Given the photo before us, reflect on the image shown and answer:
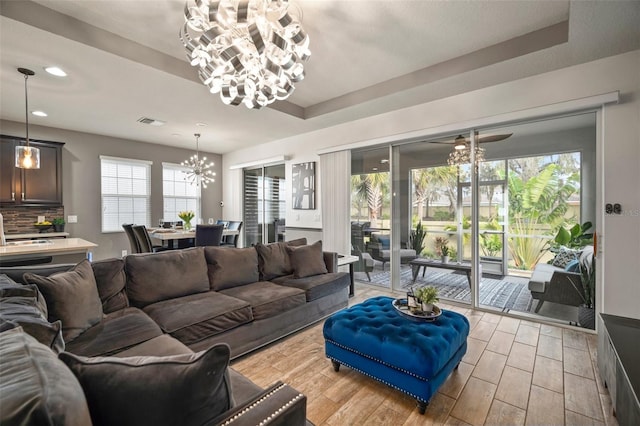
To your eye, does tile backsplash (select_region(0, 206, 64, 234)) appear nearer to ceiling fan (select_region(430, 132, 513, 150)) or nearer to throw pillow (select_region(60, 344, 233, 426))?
throw pillow (select_region(60, 344, 233, 426))

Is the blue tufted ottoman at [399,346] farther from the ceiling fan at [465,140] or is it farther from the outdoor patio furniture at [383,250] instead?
the ceiling fan at [465,140]

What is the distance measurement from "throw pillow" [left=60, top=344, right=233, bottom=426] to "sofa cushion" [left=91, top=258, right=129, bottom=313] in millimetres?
1728

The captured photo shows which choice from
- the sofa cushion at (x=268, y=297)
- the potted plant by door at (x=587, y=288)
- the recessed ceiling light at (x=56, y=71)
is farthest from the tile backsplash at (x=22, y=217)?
the potted plant by door at (x=587, y=288)

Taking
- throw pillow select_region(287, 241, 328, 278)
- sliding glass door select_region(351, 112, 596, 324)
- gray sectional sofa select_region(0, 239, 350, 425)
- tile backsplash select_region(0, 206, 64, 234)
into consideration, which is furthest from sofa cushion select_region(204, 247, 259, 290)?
tile backsplash select_region(0, 206, 64, 234)

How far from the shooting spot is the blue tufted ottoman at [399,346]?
5.98 ft

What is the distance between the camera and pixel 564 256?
3.31 m

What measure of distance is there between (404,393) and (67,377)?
1.95 metres

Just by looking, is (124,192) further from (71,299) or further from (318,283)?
(318,283)

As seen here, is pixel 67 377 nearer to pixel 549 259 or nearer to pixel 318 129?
pixel 549 259

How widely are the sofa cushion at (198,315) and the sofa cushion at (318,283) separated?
748 mm

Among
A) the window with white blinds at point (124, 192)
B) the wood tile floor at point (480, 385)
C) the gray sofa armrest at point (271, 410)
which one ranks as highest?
the window with white blinds at point (124, 192)

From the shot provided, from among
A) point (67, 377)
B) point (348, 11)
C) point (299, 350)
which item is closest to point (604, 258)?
point (299, 350)

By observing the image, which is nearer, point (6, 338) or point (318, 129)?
point (6, 338)

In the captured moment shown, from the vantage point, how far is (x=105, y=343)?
176 cm
